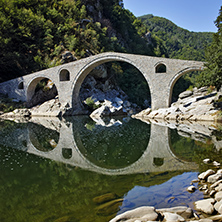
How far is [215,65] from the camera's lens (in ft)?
44.9

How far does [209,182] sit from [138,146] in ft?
14.5

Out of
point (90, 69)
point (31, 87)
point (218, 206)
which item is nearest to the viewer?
point (218, 206)

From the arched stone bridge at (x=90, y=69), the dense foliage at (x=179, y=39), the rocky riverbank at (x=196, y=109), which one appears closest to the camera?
the rocky riverbank at (x=196, y=109)

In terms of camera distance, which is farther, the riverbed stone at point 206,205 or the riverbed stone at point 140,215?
the riverbed stone at point 206,205

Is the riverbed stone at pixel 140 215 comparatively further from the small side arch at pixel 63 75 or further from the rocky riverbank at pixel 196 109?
the small side arch at pixel 63 75

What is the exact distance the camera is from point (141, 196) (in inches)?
160

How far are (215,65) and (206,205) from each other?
1246 centimetres

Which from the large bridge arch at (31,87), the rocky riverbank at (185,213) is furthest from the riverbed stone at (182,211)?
the large bridge arch at (31,87)

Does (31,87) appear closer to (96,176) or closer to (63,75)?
(63,75)

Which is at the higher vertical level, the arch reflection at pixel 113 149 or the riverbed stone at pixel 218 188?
the arch reflection at pixel 113 149

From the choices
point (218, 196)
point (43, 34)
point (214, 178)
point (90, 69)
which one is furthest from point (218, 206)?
point (43, 34)

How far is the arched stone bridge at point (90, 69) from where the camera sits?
1864cm

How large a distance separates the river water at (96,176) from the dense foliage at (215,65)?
16.5 ft

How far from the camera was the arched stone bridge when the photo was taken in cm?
1864
